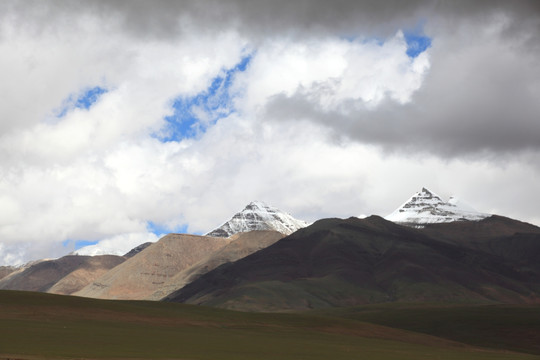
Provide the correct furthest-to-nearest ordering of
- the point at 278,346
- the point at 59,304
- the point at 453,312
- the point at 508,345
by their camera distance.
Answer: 1. the point at 453,312
2. the point at 508,345
3. the point at 59,304
4. the point at 278,346

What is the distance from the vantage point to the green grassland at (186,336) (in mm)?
66688

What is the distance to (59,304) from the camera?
114000mm

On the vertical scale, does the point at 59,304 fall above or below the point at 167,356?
above

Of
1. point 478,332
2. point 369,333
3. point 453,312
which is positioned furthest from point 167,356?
point 453,312

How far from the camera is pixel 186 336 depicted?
3487 inches

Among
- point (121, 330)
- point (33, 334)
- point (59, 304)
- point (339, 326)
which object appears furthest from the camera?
point (339, 326)

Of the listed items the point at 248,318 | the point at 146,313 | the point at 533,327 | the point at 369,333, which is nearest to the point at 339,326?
the point at 369,333

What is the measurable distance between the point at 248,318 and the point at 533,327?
233ft

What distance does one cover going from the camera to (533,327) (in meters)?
157

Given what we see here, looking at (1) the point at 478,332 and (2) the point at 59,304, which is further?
(1) the point at 478,332

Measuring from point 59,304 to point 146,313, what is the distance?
14.1 meters

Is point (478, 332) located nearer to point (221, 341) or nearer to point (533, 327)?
point (533, 327)

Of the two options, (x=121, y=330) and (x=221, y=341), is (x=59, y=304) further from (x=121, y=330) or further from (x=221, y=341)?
(x=221, y=341)

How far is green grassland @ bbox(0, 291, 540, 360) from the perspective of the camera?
66.7m
